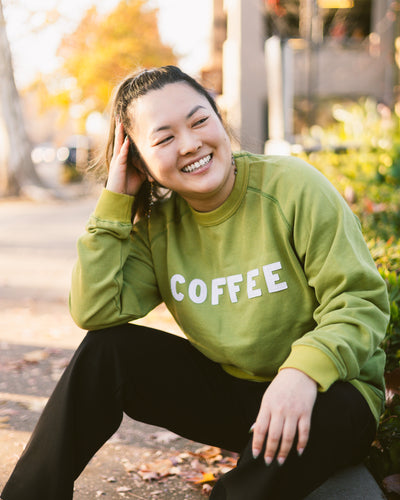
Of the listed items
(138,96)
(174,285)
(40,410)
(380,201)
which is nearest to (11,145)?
(380,201)

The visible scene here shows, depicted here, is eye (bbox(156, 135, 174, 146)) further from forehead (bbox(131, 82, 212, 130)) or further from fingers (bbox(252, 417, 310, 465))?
fingers (bbox(252, 417, 310, 465))

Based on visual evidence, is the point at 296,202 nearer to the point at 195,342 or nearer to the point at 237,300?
the point at 237,300

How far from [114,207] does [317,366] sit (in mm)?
955

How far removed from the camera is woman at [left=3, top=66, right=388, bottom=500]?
1.71 metres

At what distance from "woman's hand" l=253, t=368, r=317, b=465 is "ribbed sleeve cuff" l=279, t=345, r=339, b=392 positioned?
0.05 feet

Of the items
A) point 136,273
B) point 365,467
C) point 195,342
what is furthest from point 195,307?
point 365,467

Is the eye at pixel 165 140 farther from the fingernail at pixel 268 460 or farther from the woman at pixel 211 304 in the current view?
the fingernail at pixel 268 460

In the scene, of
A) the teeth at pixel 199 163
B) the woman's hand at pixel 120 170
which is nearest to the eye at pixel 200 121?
the teeth at pixel 199 163

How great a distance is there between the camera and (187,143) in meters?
2.06

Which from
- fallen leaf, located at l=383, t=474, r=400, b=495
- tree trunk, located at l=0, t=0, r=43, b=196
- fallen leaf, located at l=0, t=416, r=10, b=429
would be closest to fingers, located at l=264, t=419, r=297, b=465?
fallen leaf, located at l=383, t=474, r=400, b=495

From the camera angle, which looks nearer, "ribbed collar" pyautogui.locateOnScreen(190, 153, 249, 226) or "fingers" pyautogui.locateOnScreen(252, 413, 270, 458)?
"fingers" pyautogui.locateOnScreen(252, 413, 270, 458)

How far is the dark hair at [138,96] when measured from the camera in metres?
2.14

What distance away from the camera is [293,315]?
1.97m

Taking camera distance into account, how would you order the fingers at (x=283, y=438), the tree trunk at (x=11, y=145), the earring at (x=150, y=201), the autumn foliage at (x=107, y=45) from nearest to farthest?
the fingers at (x=283, y=438), the earring at (x=150, y=201), the tree trunk at (x=11, y=145), the autumn foliage at (x=107, y=45)
